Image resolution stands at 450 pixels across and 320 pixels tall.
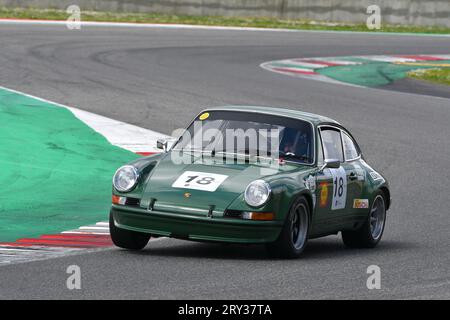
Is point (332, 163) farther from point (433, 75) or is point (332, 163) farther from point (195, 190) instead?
point (433, 75)

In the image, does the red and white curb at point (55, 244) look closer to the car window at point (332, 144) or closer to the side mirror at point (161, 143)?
the side mirror at point (161, 143)

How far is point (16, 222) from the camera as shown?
10.8 metres

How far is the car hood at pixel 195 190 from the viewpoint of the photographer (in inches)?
355

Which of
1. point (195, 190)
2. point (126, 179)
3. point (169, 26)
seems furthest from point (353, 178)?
point (169, 26)

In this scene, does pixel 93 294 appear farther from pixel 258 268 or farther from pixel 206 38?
pixel 206 38

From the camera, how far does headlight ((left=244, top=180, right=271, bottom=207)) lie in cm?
896

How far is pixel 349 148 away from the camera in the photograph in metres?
10.9

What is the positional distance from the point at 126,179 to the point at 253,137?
48.5 inches

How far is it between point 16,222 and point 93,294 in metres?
3.66

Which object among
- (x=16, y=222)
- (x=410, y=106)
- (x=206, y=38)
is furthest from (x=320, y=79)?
(x=16, y=222)

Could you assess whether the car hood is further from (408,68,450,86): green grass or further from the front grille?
(408,68,450,86): green grass

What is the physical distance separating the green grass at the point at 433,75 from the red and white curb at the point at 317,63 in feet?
7.22
